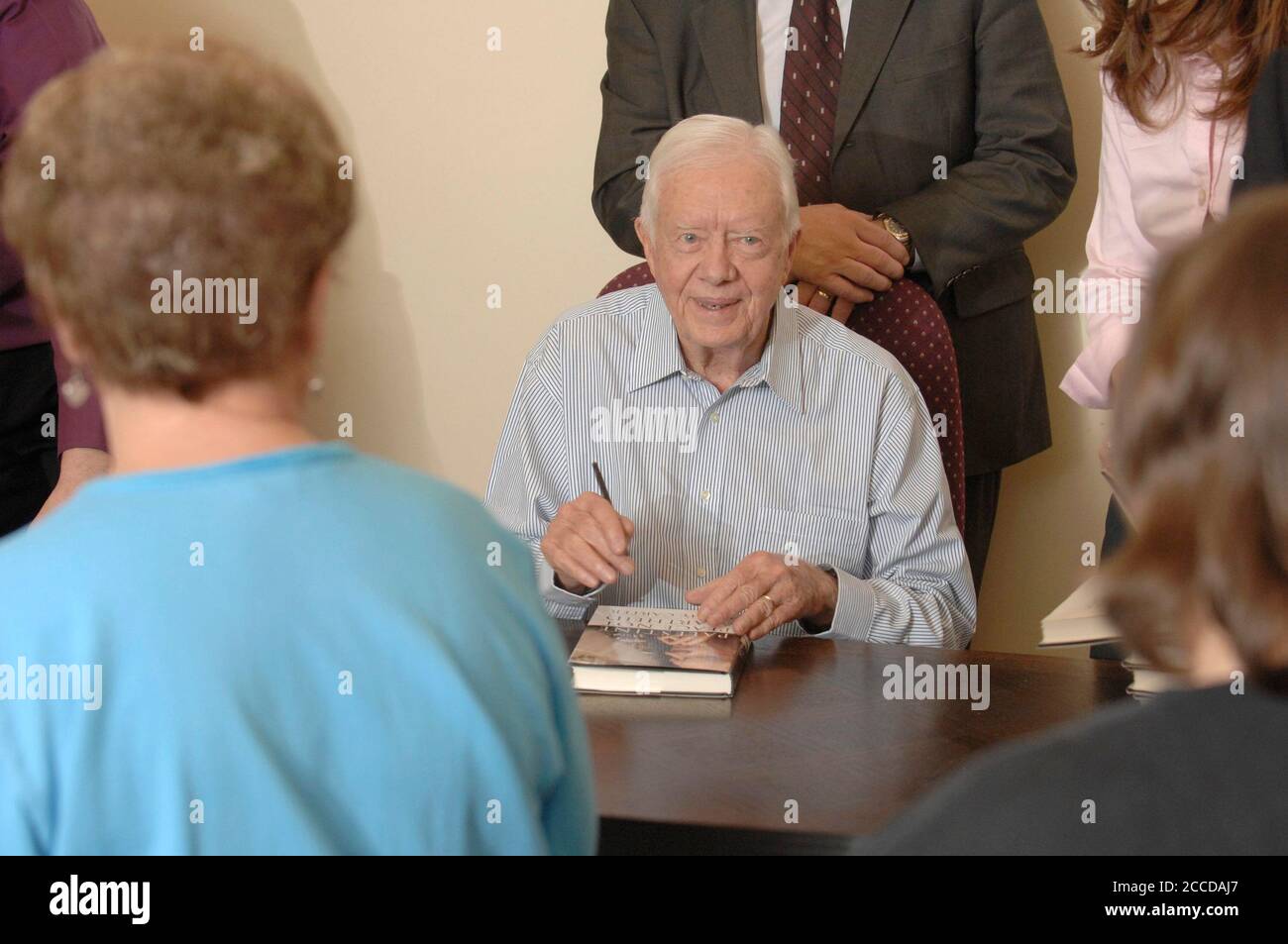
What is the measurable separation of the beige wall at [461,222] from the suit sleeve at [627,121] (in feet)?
1.71

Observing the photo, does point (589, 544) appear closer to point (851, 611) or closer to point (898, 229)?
point (851, 611)

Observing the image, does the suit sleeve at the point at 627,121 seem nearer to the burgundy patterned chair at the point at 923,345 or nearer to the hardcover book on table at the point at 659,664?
the burgundy patterned chair at the point at 923,345

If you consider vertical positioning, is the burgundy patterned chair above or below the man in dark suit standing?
below

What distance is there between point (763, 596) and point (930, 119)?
1216 millimetres

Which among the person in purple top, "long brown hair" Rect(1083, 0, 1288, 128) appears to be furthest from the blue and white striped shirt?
the person in purple top

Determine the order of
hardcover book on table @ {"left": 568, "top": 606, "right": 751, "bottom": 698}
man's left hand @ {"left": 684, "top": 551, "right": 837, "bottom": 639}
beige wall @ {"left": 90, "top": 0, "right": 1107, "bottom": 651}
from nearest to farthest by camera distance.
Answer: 1. hardcover book on table @ {"left": 568, "top": 606, "right": 751, "bottom": 698}
2. man's left hand @ {"left": 684, "top": 551, "right": 837, "bottom": 639}
3. beige wall @ {"left": 90, "top": 0, "right": 1107, "bottom": 651}

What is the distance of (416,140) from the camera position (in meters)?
3.54

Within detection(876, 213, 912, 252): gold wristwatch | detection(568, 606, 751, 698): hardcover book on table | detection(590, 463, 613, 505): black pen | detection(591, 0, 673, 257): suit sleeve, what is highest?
detection(591, 0, 673, 257): suit sleeve

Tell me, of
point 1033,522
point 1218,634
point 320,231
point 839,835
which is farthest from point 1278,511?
point 1033,522

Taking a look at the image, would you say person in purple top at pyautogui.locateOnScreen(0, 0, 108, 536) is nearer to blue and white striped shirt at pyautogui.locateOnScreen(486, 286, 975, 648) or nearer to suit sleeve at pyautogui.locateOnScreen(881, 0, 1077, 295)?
blue and white striped shirt at pyautogui.locateOnScreen(486, 286, 975, 648)

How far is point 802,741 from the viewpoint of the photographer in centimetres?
158

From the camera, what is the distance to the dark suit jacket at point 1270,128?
1.81m

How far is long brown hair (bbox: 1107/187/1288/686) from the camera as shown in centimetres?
75

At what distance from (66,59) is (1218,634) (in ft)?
6.89
